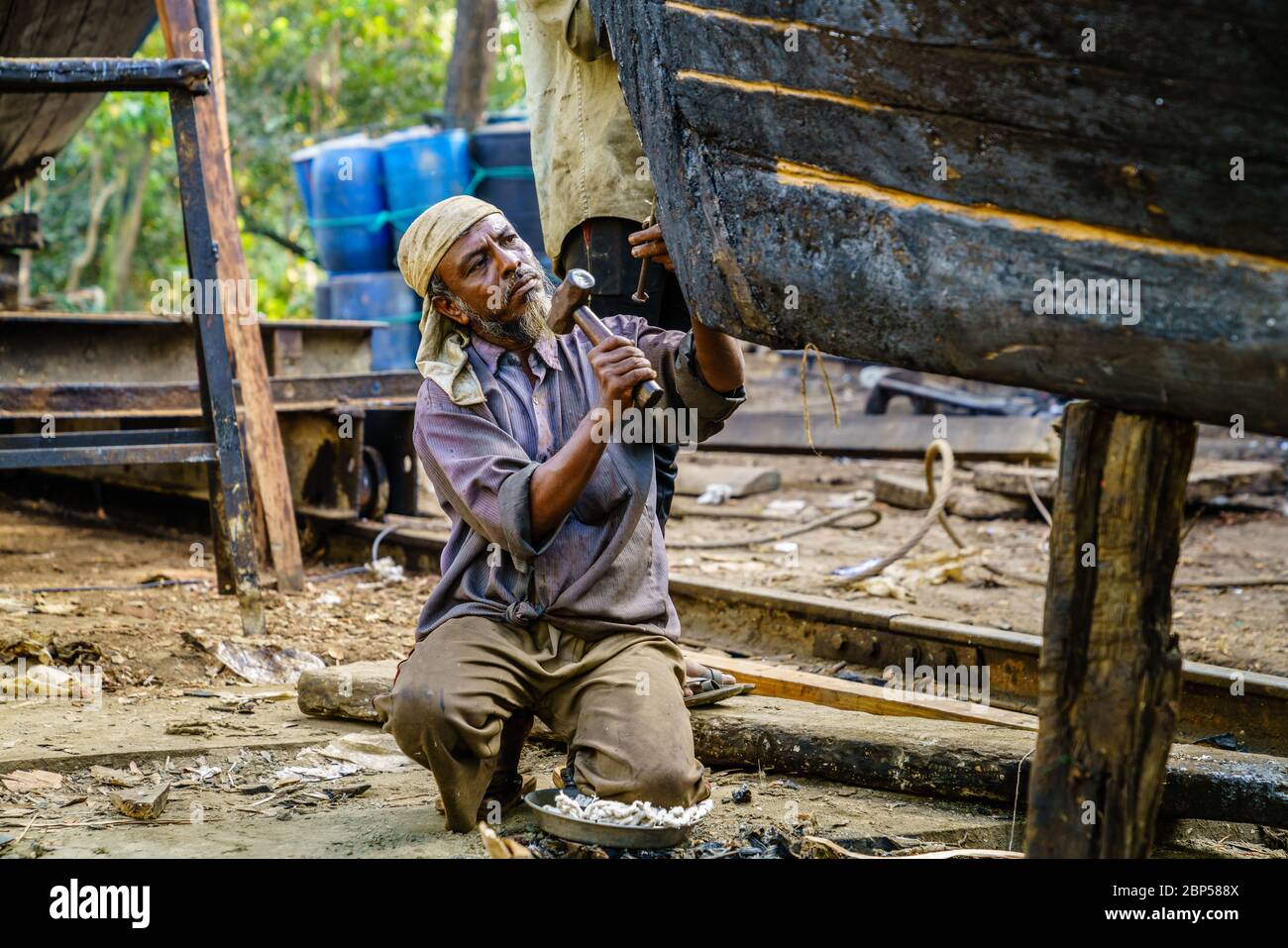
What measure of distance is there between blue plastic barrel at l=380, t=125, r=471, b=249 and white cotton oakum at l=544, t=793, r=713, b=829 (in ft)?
20.4

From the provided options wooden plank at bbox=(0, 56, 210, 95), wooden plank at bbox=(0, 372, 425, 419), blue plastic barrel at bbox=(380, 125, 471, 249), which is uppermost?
blue plastic barrel at bbox=(380, 125, 471, 249)

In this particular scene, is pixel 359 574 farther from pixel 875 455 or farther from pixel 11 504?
pixel 875 455

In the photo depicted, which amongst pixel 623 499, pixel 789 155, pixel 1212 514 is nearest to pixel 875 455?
pixel 1212 514

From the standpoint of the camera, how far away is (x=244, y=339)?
4.97 m

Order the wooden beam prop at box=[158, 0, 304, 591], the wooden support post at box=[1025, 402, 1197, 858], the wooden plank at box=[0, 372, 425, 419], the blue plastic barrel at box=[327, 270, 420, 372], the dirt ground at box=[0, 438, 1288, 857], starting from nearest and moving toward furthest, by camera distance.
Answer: the wooden support post at box=[1025, 402, 1197, 858]
the dirt ground at box=[0, 438, 1288, 857]
the wooden beam prop at box=[158, 0, 304, 591]
the wooden plank at box=[0, 372, 425, 419]
the blue plastic barrel at box=[327, 270, 420, 372]

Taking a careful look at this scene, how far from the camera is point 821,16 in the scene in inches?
75.6

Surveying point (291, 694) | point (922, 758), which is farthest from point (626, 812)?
point (291, 694)

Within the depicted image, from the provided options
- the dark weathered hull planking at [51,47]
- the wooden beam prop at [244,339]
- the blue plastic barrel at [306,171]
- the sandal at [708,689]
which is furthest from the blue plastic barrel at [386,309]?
the sandal at [708,689]

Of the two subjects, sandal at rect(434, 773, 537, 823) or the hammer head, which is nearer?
the hammer head

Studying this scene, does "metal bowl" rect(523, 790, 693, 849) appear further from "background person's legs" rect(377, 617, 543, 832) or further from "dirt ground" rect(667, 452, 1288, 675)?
"dirt ground" rect(667, 452, 1288, 675)

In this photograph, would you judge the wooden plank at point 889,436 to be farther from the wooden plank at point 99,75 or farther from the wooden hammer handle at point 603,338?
the wooden hammer handle at point 603,338

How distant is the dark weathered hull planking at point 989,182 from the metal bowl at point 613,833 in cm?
98

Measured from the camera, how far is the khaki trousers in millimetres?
2502

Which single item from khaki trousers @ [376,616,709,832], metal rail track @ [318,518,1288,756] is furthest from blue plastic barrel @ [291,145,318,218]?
khaki trousers @ [376,616,709,832]
